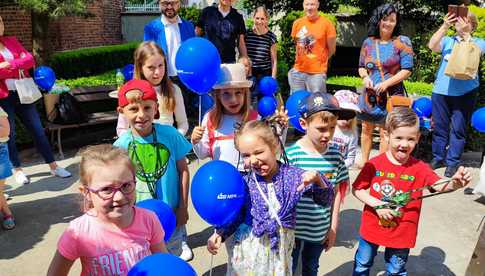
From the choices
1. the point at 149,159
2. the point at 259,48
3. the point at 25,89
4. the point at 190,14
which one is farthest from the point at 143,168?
the point at 190,14

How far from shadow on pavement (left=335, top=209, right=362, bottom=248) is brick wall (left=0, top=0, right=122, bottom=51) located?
A: 637cm

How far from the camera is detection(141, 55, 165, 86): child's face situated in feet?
10.6

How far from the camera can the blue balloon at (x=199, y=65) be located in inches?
130

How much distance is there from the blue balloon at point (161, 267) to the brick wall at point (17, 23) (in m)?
11.2

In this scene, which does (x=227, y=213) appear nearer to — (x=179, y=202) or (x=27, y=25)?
(x=179, y=202)

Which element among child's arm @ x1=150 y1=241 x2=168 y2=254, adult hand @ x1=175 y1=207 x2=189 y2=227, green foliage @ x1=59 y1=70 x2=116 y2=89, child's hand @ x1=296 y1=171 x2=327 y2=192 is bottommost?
adult hand @ x1=175 y1=207 x2=189 y2=227

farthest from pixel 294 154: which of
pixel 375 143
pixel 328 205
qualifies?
pixel 375 143

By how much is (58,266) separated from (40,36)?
7572mm

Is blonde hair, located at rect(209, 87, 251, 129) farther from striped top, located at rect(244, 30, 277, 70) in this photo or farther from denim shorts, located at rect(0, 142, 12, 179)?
striped top, located at rect(244, 30, 277, 70)

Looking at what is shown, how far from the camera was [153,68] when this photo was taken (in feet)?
10.6

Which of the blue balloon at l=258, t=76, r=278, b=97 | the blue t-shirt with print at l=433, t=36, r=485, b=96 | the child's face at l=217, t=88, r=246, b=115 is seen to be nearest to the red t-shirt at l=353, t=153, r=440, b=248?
the child's face at l=217, t=88, r=246, b=115

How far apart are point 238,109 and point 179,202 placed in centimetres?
76

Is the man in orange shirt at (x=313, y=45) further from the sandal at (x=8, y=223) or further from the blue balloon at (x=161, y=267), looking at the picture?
the blue balloon at (x=161, y=267)

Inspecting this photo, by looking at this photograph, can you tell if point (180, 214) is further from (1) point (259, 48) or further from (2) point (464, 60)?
(2) point (464, 60)
